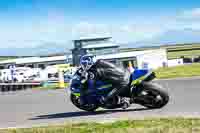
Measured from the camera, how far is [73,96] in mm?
11234

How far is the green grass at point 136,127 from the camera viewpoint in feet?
23.5

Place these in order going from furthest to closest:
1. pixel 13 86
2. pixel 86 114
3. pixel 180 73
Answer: pixel 13 86 < pixel 180 73 < pixel 86 114

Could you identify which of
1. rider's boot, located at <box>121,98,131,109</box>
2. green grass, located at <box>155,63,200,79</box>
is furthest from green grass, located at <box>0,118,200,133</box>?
green grass, located at <box>155,63,200,79</box>

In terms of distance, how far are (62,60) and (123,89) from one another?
2904 inches

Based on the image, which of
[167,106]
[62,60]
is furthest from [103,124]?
[62,60]

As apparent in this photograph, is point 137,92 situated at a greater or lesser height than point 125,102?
greater

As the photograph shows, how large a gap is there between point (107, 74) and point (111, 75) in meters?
0.10

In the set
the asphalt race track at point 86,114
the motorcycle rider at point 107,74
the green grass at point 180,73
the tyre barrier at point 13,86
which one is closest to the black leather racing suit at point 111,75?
the motorcycle rider at point 107,74

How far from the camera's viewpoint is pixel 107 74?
1070 cm

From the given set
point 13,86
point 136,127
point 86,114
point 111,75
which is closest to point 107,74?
point 111,75

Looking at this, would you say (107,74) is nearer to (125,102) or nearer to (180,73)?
(125,102)

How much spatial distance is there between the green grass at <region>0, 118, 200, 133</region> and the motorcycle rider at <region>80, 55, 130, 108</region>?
7.12ft

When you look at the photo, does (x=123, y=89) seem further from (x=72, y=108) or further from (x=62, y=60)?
(x=62, y=60)

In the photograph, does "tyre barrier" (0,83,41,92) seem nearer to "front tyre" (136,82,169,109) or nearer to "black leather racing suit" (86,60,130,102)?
"black leather racing suit" (86,60,130,102)
